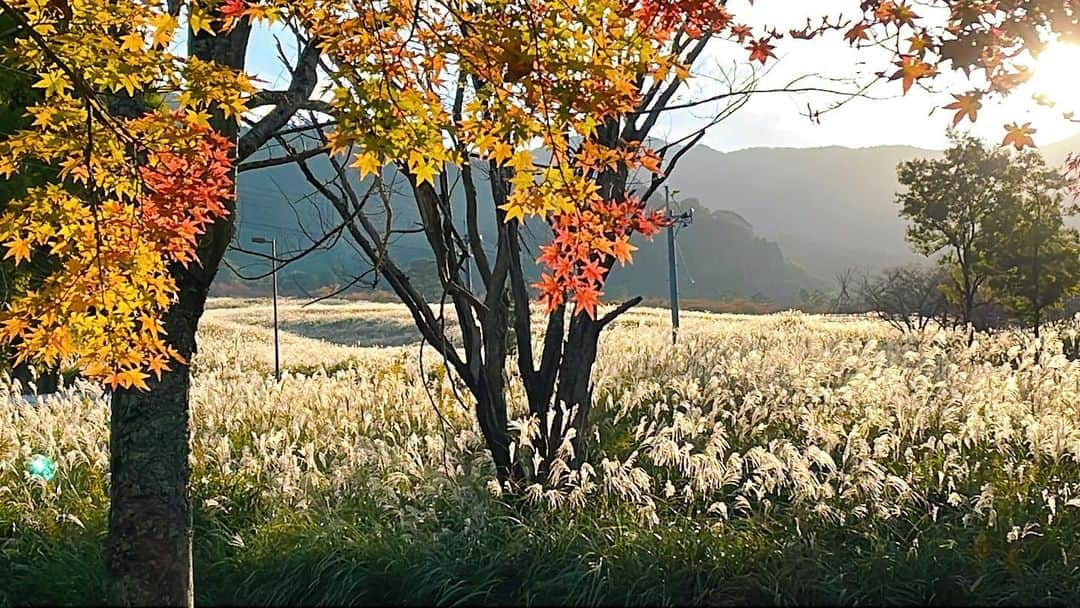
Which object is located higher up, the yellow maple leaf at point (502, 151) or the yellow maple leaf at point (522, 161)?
the yellow maple leaf at point (502, 151)

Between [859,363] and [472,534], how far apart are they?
4.36 m

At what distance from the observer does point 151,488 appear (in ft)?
12.5

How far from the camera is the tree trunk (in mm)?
3801

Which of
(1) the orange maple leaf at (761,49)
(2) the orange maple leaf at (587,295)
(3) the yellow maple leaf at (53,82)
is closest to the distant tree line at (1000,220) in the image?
(1) the orange maple leaf at (761,49)

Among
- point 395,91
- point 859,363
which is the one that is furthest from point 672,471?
point 395,91

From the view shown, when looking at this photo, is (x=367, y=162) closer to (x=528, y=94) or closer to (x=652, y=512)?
(x=528, y=94)

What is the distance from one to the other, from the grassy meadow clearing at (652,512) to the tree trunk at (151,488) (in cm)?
72

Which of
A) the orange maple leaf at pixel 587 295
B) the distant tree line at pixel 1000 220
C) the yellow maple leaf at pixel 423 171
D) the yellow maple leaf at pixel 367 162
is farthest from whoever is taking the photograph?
the distant tree line at pixel 1000 220

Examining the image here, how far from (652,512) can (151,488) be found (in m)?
2.34

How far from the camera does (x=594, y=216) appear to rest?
3139 mm

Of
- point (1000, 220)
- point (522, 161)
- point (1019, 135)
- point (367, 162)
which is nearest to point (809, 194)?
point (1000, 220)

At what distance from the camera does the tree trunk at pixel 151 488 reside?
3.80m

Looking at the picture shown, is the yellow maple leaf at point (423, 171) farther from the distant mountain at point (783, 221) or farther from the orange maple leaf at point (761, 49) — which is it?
the distant mountain at point (783, 221)

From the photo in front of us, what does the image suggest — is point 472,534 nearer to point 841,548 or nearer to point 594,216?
point 841,548
